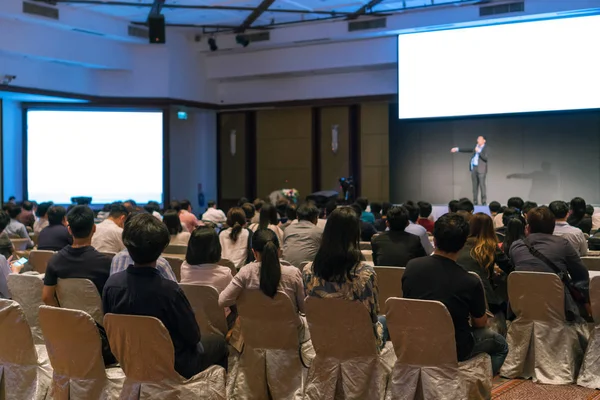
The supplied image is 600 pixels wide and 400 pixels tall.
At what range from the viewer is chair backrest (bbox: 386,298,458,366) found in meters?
3.21

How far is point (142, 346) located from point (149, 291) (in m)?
0.25

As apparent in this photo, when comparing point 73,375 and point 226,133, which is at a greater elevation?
point 226,133

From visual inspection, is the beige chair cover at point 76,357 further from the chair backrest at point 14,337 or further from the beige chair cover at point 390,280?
the beige chair cover at point 390,280

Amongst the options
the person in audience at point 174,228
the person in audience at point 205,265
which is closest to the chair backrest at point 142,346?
the person in audience at point 205,265

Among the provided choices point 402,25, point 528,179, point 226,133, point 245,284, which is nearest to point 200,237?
point 245,284

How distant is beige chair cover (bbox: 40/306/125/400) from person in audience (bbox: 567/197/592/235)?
526 centimetres

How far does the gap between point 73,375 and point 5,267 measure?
4.01 feet

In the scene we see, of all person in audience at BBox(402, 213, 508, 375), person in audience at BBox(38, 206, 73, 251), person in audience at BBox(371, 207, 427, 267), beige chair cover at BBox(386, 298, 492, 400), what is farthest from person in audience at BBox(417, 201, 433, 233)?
beige chair cover at BBox(386, 298, 492, 400)

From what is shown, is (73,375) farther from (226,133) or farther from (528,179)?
(226,133)

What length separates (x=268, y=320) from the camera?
3.70 m

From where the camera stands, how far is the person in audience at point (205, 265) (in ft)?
13.6

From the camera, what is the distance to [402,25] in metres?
14.3

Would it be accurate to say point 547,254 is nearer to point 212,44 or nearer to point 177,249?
point 177,249

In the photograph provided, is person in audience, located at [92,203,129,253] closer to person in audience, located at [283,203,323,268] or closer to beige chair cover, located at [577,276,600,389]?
person in audience, located at [283,203,323,268]
